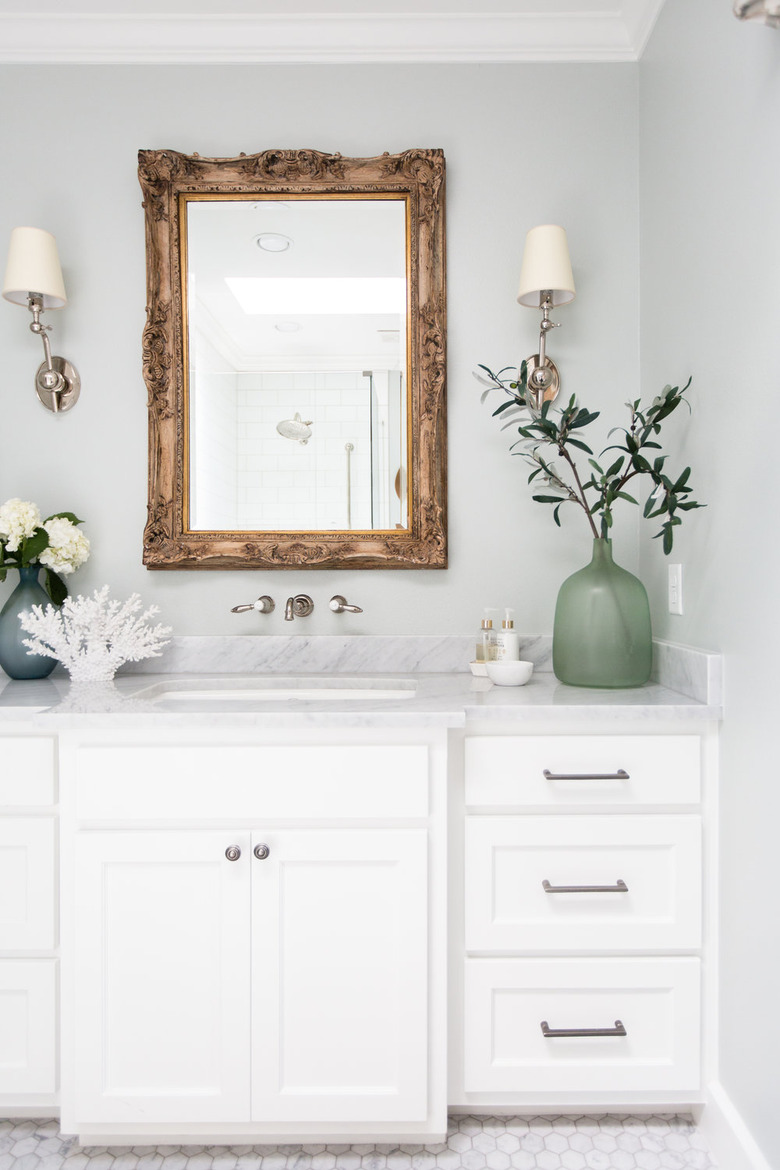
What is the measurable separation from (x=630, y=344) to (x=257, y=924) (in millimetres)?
1612

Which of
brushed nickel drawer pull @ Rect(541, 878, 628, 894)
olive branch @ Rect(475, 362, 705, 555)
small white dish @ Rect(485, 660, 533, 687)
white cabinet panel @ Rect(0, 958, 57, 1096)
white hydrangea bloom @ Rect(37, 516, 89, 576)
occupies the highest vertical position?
olive branch @ Rect(475, 362, 705, 555)

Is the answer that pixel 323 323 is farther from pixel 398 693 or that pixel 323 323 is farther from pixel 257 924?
pixel 257 924

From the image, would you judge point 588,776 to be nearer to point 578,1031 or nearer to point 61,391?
point 578,1031

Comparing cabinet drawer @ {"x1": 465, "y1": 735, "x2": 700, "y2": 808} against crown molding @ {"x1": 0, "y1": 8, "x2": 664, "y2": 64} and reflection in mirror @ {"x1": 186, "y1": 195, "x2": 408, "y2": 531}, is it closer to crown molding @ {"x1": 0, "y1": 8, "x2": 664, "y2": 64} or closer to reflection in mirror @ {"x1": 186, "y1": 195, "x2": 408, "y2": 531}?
reflection in mirror @ {"x1": 186, "y1": 195, "x2": 408, "y2": 531}

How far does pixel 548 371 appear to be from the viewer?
6.16 ft

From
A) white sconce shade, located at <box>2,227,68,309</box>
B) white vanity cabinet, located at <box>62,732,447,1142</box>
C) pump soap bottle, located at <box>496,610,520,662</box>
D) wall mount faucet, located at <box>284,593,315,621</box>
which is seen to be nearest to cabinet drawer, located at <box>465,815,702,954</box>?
white vanity cabinet, located at <box>62,732,447,1142</box>

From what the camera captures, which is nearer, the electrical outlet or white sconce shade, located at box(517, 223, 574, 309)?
the electrical outlet

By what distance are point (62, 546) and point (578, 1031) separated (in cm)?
153

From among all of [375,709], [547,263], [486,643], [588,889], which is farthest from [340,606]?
[547,263]

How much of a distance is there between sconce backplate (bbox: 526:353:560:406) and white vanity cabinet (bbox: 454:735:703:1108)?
0.92 metres

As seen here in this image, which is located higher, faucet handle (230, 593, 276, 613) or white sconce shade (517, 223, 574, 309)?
white sconce shade (517, 223, 574, 309)

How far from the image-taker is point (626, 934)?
55.4 inches

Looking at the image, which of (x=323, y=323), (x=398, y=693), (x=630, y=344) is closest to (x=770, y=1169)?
(x=398, y=693)

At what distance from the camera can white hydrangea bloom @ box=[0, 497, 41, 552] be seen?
5.58 ft
